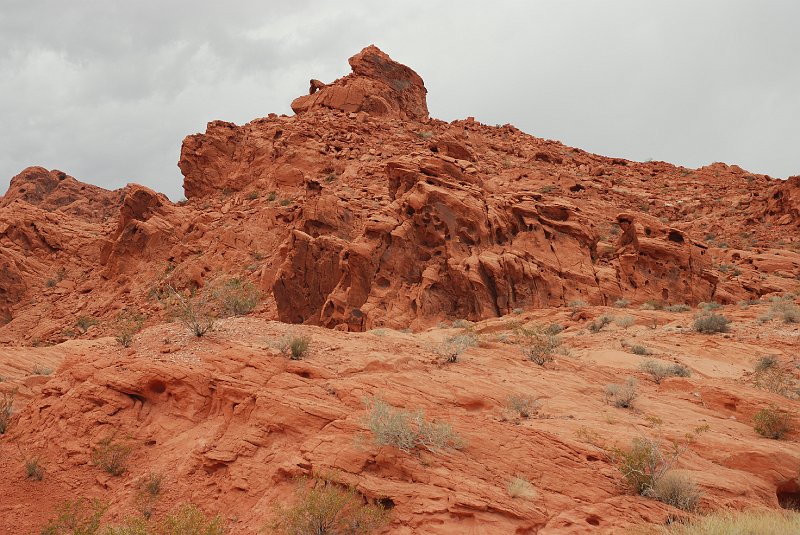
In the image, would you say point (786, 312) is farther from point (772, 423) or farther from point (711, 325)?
point (772, 423)

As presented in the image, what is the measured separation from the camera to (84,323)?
27.9 m

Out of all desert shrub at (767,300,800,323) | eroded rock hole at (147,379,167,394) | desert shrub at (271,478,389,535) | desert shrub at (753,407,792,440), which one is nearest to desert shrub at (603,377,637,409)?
desert shrub at (753,407,792,440)

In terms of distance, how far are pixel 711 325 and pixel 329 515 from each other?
14.1 metres

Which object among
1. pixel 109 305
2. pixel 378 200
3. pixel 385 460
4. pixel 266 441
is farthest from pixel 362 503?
pixel 109 305

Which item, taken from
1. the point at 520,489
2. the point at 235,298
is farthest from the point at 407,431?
the point at 235,298

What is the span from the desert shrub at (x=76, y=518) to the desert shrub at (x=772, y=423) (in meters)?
9.13

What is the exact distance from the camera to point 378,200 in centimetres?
2956

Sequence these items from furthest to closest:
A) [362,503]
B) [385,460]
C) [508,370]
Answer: [508,370] → [385,460] → [362,503]

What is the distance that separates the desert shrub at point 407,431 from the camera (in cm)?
623

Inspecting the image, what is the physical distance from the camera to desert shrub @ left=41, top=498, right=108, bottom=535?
219 inches

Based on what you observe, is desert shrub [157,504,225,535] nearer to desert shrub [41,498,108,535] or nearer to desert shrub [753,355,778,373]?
desert shrub [41,498,108,535]

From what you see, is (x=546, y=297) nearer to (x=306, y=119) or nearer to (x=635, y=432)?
(x=635, y=432)

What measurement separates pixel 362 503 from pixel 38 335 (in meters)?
29.5

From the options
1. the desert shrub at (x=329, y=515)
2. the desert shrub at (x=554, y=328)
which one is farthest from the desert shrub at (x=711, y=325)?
the desert shrub at (x=329, y=515)
